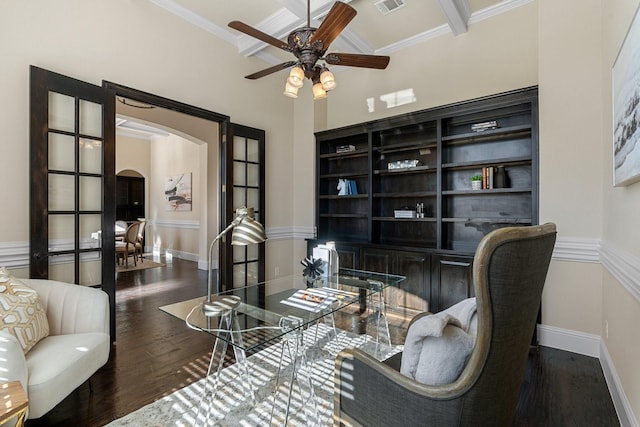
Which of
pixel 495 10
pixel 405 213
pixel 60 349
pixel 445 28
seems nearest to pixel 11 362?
pixel 60 349

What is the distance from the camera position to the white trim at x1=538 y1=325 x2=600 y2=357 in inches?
106

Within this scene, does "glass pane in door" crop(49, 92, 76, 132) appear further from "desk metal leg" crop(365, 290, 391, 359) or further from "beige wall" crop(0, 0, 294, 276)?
"desk metal leg" crop(365, 290, 391, 359)

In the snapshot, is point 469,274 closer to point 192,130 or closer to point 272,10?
point 272,10

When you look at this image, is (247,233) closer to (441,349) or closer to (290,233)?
(441,349)

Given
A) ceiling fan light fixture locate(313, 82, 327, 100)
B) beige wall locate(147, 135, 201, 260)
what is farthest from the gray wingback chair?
beige wall locate(147, 135, 201, 260)

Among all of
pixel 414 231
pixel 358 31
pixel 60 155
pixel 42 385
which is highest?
pixel 358 31

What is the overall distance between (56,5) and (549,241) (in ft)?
12.9

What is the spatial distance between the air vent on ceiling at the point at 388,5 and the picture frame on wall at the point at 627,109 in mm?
2155

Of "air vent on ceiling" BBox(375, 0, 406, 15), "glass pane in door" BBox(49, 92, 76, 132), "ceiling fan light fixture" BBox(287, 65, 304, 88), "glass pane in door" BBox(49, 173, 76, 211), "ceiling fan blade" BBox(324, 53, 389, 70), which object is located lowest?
"glass pane in door" BBox(49, 173, 76, 211)

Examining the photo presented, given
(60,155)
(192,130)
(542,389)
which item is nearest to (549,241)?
(542,389)

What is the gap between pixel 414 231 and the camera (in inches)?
161

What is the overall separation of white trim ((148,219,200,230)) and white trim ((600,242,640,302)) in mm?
7178

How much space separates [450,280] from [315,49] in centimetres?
260

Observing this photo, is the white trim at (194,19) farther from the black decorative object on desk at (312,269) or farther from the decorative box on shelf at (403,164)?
the black decorative object on desk at (312,269)
